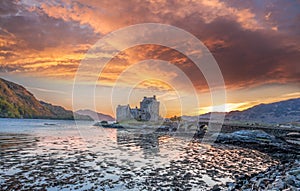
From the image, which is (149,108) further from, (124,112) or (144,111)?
(124,112)

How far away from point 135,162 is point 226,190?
1286 cm

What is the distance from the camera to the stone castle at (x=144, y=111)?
554ft

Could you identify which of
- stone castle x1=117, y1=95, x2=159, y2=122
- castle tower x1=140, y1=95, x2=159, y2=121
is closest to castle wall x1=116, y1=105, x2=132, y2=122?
stone castle x1=117, y1=95, x2=159, y2=122

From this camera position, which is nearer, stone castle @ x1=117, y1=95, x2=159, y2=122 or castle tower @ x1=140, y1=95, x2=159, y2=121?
castle tower @ x1=140, y1=95, x2=159, y2=121

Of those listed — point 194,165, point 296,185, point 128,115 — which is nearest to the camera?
point 296,185

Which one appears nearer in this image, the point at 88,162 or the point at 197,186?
the point at 197,186

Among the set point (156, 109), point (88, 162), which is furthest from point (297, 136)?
point (156, 109)

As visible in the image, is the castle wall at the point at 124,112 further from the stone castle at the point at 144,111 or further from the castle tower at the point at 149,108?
the castle tower at the point at 149,108

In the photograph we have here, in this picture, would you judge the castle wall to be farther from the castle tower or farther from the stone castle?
the castle tower

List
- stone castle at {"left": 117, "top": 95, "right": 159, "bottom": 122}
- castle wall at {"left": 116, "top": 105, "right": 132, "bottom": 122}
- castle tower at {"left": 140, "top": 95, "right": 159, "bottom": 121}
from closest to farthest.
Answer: castle tower at {"left": 140, "top": 95, "right": 159, "bottom": 121}, stone castle at {"left": 117, "top": 95, "right": 159, "bottom": 122}, castle wall at {"left": 116, "top": 105, "right": 132, "bottom": 122}

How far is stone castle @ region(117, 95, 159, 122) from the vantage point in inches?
6649

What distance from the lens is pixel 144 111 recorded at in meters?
170

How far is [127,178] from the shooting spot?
18781 millimetres

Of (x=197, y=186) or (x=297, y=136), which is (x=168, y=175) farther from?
(x=297, y=136)
